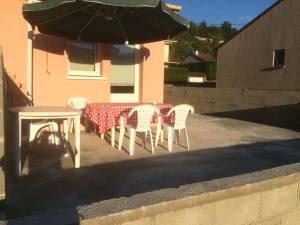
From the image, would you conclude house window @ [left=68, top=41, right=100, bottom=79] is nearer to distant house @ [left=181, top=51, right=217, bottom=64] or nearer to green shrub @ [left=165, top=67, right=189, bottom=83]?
green shrub @ [left=165, top=67, right=189, bottom=83]

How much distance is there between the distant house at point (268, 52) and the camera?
15867 millimetres

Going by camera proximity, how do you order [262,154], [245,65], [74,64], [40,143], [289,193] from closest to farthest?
[289,193] < [262,154] < [40,143] < [74,64] < [245,65]

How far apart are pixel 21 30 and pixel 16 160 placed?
12.5 ft

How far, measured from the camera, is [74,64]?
321 inches

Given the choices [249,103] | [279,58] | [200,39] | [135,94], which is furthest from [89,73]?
[200,39]

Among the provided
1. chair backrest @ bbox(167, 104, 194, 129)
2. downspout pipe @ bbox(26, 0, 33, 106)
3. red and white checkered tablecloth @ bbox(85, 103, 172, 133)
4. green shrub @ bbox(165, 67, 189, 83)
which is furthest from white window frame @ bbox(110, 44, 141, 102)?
green shrub @ bbox(165, 67, 189, 83)

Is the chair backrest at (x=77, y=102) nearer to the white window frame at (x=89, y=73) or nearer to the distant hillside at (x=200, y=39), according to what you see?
the white window frame at (x=89, y=73)

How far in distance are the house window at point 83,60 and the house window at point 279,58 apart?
11702 millimetres

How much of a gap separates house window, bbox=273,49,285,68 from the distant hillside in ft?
130

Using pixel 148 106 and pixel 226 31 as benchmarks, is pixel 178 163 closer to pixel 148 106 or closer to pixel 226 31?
pixel 148 106

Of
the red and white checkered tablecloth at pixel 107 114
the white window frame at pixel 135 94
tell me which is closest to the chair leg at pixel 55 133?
the red and white checkered tablecloth at pixel 107 114

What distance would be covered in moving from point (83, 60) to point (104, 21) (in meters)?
1.75

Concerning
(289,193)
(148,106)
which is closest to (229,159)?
(148,106)

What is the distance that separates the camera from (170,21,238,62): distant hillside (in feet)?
209
